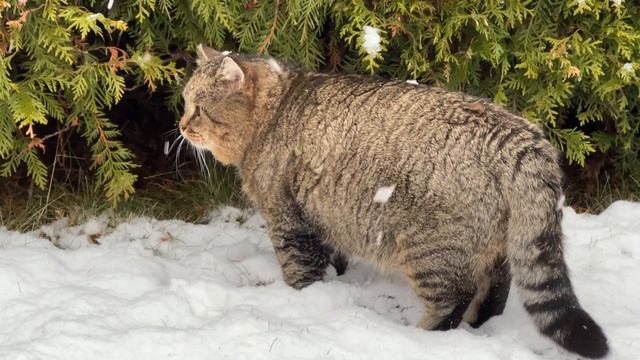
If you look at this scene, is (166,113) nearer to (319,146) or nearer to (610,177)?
(319,146)

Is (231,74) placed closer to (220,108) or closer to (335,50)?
(220,108)

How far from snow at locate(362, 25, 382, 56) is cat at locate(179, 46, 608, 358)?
0.29 m

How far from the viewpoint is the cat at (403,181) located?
11.1ft

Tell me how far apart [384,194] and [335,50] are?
1.66 m

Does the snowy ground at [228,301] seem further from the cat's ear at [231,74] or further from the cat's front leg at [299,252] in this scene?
the cat's ear at [231,74]

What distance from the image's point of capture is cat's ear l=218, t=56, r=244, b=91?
4062 mm

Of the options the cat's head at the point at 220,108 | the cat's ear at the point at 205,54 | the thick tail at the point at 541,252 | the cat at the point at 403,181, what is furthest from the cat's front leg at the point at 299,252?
the thick tail at the point at 541,252

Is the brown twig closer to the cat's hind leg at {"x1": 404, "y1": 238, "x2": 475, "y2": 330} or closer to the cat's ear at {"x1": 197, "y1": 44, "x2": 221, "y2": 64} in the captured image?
the cat's ear at {"x1": 197, "y1": 44, "x2": 221, "y2": 64}

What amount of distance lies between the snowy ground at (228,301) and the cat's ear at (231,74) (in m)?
0.98

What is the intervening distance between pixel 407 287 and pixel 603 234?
1.27 metres

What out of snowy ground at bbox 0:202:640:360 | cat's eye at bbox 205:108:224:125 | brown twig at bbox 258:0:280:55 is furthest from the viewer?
brown twig at bbox 258:0:280:55

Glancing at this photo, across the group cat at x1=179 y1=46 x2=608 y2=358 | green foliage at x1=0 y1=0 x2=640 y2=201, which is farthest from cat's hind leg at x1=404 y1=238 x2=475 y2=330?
green foliage at x1=0 y1=0 x2=640 y2=201

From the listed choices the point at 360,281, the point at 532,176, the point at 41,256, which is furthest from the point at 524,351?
the point at 41,256

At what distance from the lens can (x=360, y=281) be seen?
4383mm
